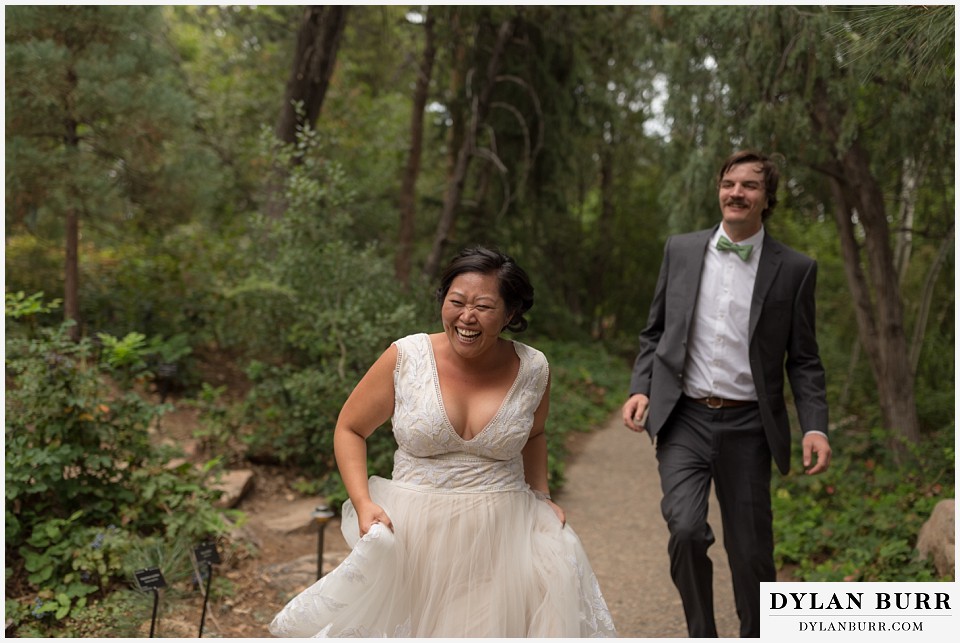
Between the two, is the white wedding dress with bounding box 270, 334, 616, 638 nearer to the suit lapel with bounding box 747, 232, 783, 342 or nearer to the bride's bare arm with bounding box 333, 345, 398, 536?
the bride's bare arm with bounding box 333, 345, 398, 536

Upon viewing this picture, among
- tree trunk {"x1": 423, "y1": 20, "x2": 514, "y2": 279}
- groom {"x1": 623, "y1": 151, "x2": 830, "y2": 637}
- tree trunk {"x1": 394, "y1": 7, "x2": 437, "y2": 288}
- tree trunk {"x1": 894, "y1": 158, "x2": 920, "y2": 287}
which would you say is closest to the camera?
groom {"x1": 623, "y1": 151, "x2": 830, "y2": 637}

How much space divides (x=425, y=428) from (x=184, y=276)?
6915 millimetres

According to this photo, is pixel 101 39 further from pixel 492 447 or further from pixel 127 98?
pixel 492 447

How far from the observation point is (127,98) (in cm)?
674

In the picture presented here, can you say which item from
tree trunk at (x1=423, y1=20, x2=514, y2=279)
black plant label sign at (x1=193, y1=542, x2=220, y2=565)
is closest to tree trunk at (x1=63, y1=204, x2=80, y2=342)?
tree trunk at (x1=423, y1=20, x2=514, y2=279)

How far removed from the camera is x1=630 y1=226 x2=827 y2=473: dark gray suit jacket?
10.4ft

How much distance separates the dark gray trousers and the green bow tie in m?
0.57

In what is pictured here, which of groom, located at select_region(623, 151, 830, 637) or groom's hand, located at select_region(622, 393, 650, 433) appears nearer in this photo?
groom, located at select_region(623, 151, 830, 637)

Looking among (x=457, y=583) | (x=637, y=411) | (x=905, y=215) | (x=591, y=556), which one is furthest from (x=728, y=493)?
(x=905, y=215)

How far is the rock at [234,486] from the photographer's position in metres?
5.30

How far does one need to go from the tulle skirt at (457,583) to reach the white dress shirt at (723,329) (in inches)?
42.2

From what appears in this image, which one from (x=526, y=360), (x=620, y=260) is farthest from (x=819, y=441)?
(x=620, y=260)

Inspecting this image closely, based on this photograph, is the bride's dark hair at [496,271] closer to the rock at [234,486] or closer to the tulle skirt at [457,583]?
the tulle skirt at [457,583]

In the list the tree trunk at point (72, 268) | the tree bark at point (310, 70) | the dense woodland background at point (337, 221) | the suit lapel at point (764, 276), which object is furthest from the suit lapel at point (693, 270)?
the tree trunk at point (72, 268)
